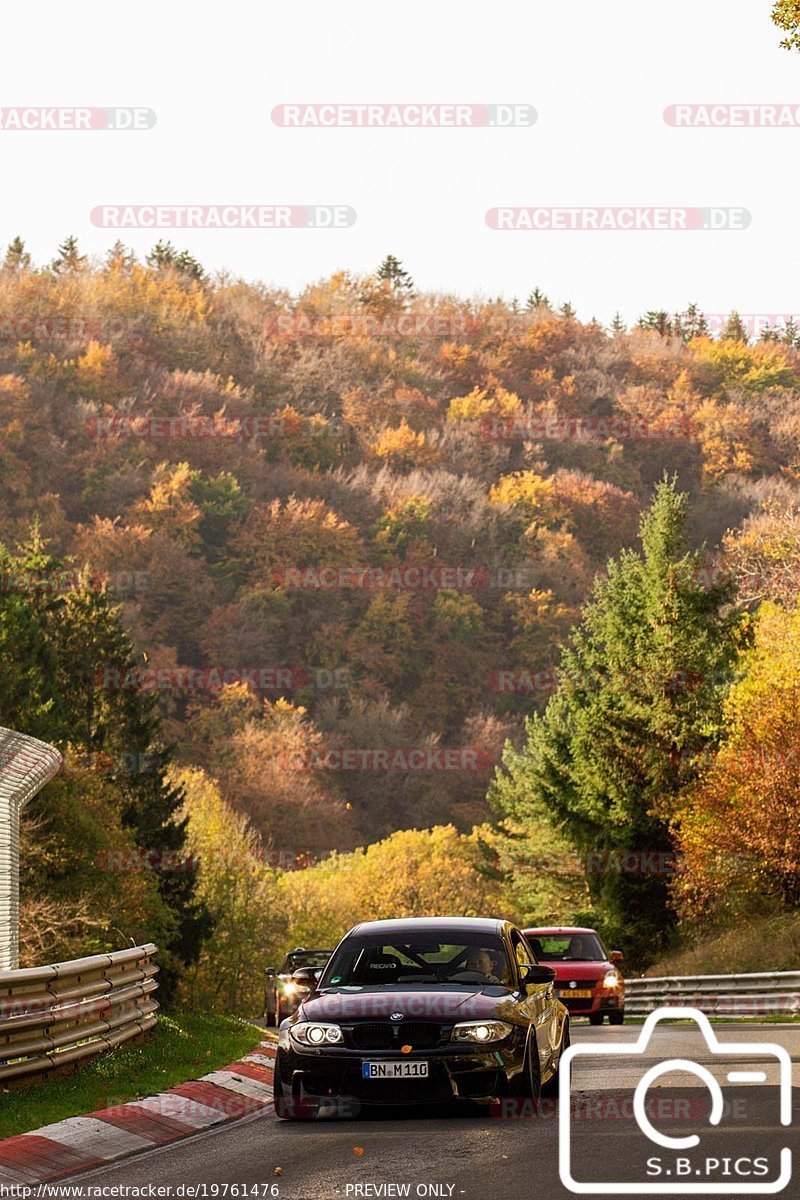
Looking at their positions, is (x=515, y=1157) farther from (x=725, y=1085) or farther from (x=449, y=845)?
(x=449, y=845)

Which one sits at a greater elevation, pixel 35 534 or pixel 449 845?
pixel 35 534

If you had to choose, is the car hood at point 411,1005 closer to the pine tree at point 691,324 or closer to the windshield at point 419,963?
the windshield at point 419,963

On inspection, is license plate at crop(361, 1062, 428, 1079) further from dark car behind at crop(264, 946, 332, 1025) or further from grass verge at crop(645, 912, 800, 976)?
grass verge at crop(645, 912, 800, 976)

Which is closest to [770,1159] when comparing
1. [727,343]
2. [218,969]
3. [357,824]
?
[218,969]

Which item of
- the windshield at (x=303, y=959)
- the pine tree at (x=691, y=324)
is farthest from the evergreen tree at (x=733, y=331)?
the windshield at (x=303, y=959)

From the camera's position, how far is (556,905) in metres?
63.7

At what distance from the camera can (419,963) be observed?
14125mm

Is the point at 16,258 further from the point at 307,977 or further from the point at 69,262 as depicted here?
the point at 307,977

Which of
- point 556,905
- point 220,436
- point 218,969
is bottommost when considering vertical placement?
point 218,969

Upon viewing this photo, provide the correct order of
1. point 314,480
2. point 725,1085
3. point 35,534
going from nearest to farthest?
point 725,1085, point 35,534, point 314,480

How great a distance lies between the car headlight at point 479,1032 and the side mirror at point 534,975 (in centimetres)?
124

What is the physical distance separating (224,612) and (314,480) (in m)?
21.0

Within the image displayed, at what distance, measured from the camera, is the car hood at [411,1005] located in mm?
12922

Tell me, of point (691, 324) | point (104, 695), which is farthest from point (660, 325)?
point (104, 695)
